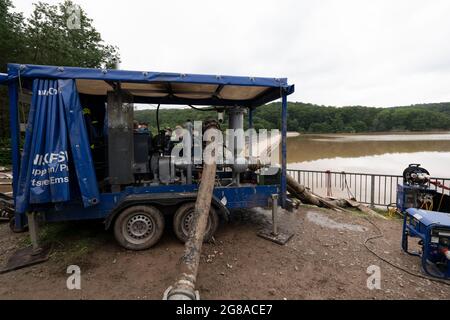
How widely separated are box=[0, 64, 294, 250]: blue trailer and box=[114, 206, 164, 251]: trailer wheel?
15mm

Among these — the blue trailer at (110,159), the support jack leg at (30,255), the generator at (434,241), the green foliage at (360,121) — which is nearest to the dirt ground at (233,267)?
Answer: the support jack leg at (30,255)

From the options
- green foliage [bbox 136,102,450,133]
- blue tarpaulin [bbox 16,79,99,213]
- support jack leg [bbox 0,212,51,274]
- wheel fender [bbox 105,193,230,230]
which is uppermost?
green foliage [bbox 136,102,450,133]

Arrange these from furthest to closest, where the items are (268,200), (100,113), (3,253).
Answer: (100,113) → (268,200) → (3,253)

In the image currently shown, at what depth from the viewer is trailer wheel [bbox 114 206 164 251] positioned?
12.0ft

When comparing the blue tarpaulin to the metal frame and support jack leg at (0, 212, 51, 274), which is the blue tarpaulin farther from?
support jack leg at (0, 212, 51, 274)

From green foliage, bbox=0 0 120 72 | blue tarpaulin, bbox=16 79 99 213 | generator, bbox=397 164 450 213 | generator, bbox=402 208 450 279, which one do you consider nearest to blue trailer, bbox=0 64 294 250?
blue tarpaulin, bbox=16 79 99 213

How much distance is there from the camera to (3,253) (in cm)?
372

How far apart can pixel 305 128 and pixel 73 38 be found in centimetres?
3997

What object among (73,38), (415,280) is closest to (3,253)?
(415,280)

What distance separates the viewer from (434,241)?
319 cm

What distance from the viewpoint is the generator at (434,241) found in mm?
3137

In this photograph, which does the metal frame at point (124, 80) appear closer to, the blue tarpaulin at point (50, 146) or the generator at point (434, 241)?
the blue tarpaulin at point (50, 146)

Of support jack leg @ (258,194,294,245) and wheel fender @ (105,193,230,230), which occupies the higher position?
wheel fender @ (105,193,230,230)

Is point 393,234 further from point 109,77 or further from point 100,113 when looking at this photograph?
point 100,113
